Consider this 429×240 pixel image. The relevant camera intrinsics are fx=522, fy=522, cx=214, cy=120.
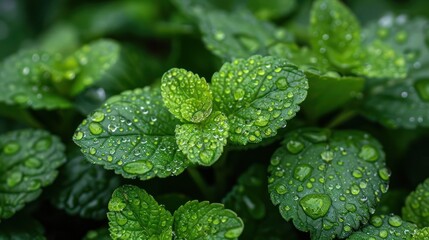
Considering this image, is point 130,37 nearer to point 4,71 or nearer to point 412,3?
point 4,71

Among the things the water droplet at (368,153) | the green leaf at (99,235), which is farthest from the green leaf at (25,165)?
the water droplet at (368,153)

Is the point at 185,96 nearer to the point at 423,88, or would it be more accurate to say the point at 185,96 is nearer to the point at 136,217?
the point at 136,217

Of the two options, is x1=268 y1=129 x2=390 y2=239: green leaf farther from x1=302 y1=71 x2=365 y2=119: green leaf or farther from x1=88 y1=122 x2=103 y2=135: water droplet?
x1=88 y1=122 x2=103 y2=135: water droplet

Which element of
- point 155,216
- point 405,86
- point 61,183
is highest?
point 405,86

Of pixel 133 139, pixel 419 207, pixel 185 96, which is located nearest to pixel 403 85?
pixel 419 207

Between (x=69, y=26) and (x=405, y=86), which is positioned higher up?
(x=405, y=86)

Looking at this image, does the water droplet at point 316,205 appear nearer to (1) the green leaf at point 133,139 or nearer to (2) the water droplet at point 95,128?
(1) the green leaf at point 133,139

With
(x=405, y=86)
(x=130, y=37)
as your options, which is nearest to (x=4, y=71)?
(x=130, y=37)
